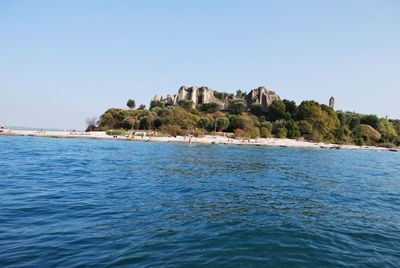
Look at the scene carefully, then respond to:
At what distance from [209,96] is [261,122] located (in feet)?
150

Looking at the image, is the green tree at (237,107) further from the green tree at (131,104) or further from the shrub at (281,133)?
the green tree at (131,104)

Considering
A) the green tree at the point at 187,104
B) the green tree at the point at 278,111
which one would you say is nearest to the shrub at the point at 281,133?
the green tree at the point at 278,111

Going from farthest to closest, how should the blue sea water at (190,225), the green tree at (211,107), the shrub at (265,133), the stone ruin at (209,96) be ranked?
the stone ruin at (209,96), the green tree at (211,107), the shrub at (265,133), the blue sea water at (190,225)

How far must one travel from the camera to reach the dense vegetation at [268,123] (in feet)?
242

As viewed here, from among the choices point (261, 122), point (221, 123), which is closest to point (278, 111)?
point (261, 122)

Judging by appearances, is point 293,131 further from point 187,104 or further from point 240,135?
point 187,104

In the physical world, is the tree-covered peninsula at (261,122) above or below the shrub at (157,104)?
below

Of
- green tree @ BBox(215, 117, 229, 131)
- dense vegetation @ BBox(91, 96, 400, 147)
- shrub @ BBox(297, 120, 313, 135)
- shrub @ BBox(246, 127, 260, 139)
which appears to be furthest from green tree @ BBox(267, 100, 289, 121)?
green tree @ BBox(215, 117, 229, 131)

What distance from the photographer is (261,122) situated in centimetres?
8881

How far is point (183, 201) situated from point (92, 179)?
692 centimetres

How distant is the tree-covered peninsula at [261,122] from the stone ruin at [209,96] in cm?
51

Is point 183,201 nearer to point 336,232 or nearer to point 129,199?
point 129,199

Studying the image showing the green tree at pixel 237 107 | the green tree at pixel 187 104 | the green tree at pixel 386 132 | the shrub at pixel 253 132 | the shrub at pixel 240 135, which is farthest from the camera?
the green tree at pixel 187 104

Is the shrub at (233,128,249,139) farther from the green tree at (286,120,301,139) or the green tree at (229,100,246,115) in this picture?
the green tree at (229,100,246,115)
